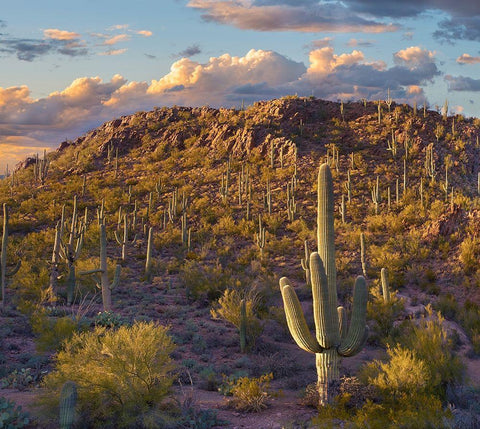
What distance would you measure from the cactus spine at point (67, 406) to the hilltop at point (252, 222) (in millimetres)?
2653

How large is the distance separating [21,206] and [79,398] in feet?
116

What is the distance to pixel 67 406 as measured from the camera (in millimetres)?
7766

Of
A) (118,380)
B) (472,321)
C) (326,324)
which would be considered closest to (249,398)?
(326,324)

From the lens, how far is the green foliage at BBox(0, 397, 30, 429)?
800 cm

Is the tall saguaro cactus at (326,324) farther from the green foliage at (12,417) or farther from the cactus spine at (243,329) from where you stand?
the green foliage at (12,417)

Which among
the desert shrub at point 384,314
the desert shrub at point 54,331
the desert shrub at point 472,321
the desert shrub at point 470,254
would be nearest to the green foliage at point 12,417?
the desert shrub at point 54,331

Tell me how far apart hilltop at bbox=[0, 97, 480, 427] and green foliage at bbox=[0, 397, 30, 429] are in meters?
3.23

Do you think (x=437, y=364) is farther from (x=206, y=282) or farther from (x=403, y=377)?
(x=206, y=282)

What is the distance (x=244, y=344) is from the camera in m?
14.7

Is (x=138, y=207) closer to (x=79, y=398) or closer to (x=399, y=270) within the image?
(x=399, y=270)

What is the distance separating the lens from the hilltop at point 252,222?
1505 centimetres

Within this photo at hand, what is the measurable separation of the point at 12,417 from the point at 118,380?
1.90 metres

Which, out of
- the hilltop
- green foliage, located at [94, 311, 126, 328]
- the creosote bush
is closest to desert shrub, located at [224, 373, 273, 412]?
the creosote bush

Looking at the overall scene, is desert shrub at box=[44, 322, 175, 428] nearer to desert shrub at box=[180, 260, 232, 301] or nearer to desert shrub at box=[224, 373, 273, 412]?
desert shrub at box=[224, 373, 273, 412]
